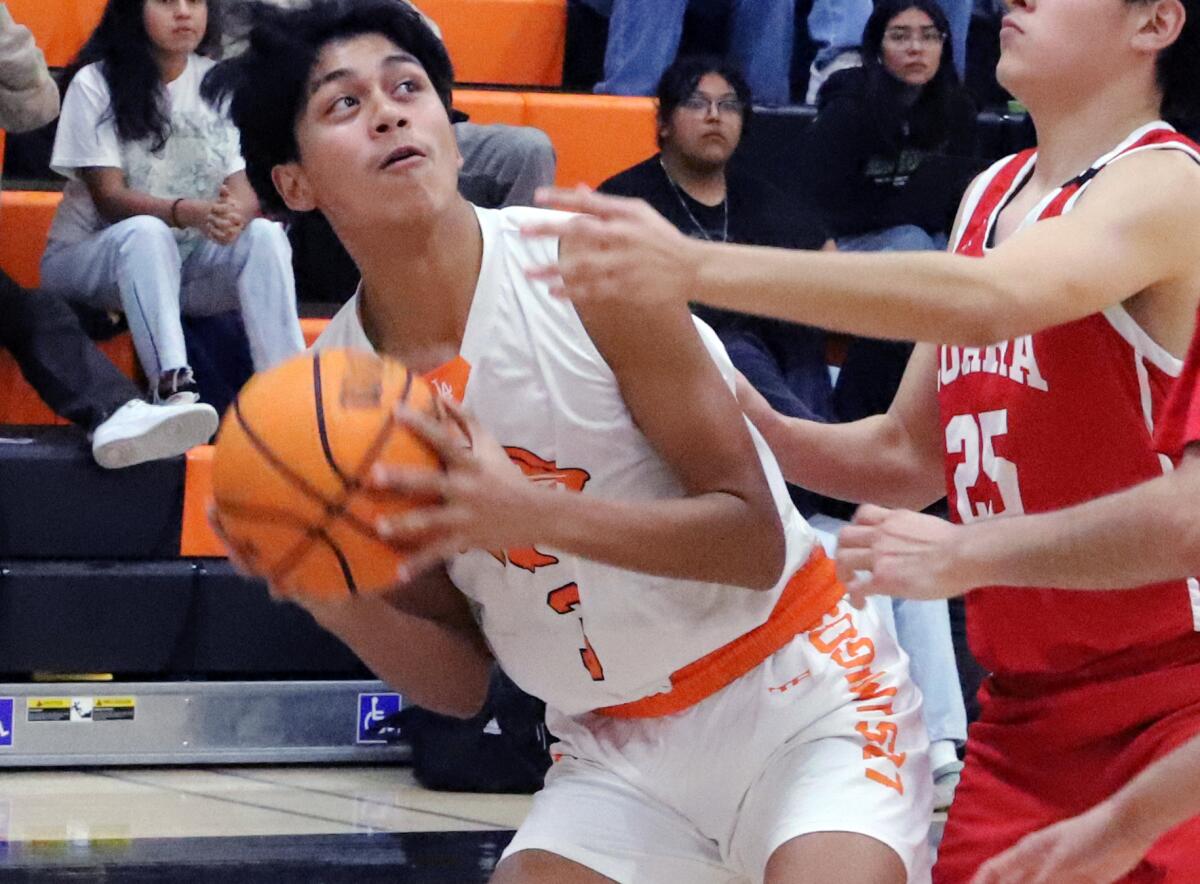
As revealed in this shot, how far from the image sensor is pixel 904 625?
5.21 metres

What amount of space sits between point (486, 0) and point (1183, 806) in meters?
5.93

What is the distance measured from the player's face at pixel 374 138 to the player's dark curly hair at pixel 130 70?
310 cm

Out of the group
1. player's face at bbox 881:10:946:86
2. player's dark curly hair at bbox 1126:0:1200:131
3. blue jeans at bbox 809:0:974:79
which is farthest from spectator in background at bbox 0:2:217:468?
player's dark curly hair at bbox 1126:0:1200:131

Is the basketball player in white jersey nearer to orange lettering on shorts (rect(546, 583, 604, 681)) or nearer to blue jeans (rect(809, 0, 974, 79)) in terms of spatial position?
orange lettering on shorts (rect(546, 583, 604, 681))

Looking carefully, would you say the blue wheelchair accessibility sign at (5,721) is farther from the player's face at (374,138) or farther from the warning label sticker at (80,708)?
the player's face at (374,138)

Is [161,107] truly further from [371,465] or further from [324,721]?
[371,465]

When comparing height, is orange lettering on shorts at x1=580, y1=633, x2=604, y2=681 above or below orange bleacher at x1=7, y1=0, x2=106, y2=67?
above

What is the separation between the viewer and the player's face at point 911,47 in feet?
21.5

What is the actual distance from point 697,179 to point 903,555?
4.02 meters

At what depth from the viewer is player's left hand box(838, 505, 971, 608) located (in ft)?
6.88

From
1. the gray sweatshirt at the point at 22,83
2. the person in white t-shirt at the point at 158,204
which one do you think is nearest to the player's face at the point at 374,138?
the person in white t-shirt at the point at 158,204

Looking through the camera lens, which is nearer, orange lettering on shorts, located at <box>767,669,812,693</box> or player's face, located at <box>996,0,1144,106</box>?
player's face, located at <box>996,0,1144,106</box>

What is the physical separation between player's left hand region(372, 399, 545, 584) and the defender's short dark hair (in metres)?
0.83

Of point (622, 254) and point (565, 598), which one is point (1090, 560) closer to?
point (622, 254)
